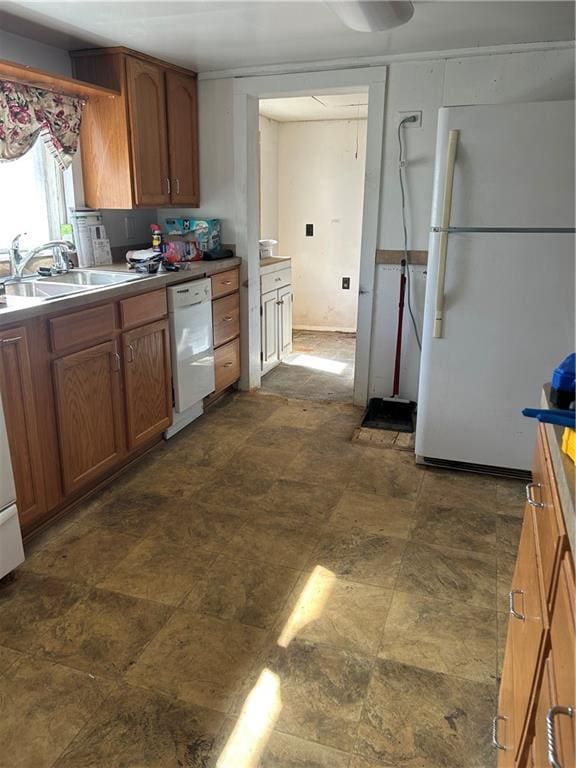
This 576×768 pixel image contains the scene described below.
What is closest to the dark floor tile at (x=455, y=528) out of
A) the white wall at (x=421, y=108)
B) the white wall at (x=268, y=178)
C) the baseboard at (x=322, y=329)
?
the white wall at (x=421, y=108)

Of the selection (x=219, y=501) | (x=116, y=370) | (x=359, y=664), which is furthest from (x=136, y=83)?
(x=359, y=664)

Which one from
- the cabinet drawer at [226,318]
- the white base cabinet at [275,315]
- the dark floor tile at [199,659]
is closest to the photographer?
the dark floor tile at [199,659]

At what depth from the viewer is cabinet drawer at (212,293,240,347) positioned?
3.62 metres

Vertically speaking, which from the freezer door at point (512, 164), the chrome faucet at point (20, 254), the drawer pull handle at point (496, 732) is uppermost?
the freezer door at point (512, 164)

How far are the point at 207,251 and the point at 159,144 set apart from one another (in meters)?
0.70

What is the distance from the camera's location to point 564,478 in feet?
3.00

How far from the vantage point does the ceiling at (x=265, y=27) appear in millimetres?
2404

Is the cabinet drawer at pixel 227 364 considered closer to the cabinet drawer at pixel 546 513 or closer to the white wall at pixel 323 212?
the white wall at pixel 323 212

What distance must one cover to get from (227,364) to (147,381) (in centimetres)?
97

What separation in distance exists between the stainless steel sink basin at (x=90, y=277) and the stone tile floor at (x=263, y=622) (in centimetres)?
100

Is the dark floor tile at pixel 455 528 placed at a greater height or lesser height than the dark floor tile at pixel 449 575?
greater

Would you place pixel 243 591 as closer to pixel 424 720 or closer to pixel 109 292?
pixel 424 720

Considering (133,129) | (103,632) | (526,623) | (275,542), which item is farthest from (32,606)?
(133,129)

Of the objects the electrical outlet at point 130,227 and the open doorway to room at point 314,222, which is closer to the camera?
the electrical outlet at point 130,227
